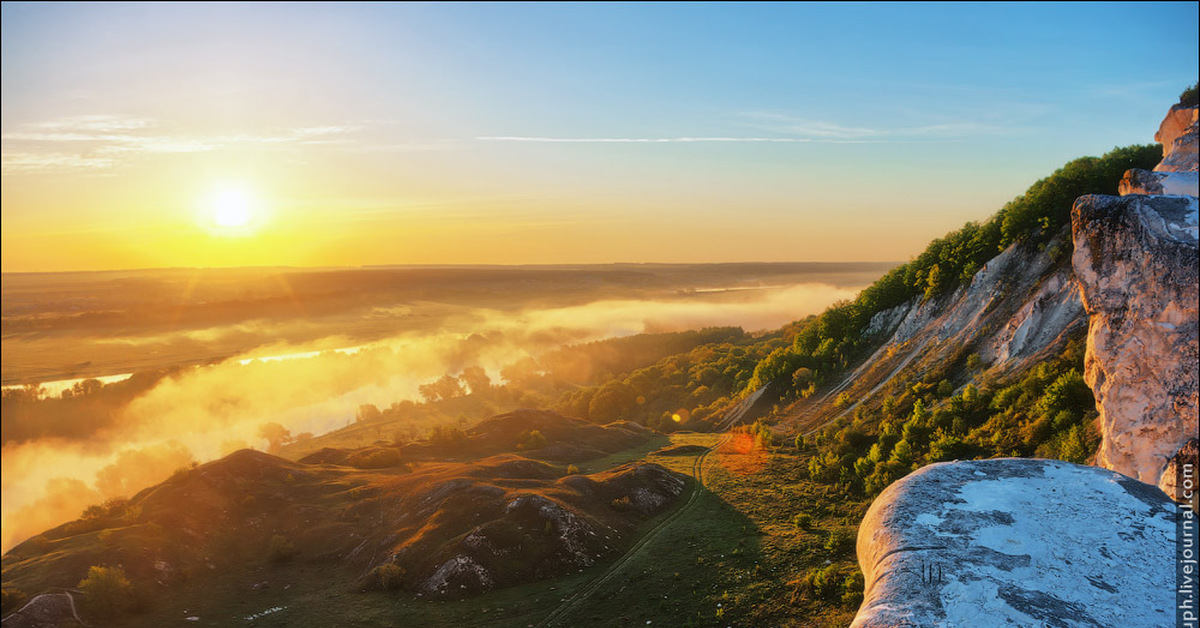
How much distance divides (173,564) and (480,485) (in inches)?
917

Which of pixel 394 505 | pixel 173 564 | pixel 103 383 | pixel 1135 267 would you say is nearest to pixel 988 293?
pixel 1135 267

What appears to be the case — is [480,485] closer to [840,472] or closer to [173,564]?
[173,564]

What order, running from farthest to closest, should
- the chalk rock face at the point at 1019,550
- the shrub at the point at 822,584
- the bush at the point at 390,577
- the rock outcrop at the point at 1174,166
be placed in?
the bush at the point at 390,577, the shrub at the point at 822,584, the rock outcrop at the point at 1174,166, the chalk rock face at the point at 1019,550

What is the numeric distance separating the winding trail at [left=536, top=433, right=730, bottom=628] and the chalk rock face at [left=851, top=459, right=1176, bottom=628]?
2678cm

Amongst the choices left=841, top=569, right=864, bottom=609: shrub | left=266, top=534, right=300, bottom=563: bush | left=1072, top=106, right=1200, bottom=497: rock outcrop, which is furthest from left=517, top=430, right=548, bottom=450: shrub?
left=1072, top=106, right=1200, bottom=497: rock outcrop

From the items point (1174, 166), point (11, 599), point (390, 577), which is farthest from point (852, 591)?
point (11, 599)

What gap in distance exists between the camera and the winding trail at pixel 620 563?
110 ft

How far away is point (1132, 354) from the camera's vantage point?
61.8 ft

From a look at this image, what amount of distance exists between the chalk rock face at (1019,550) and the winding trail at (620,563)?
26784 mm

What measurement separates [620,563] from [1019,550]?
33.9 meters

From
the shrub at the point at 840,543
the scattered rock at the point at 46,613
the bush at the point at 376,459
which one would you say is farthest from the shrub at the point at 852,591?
the bush at the point at 376,459

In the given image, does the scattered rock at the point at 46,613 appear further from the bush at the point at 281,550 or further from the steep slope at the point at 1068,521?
the steep slope at the point at 1068,521

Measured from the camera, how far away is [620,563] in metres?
40.2

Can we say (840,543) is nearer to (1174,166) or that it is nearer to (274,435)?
(1174,166)
